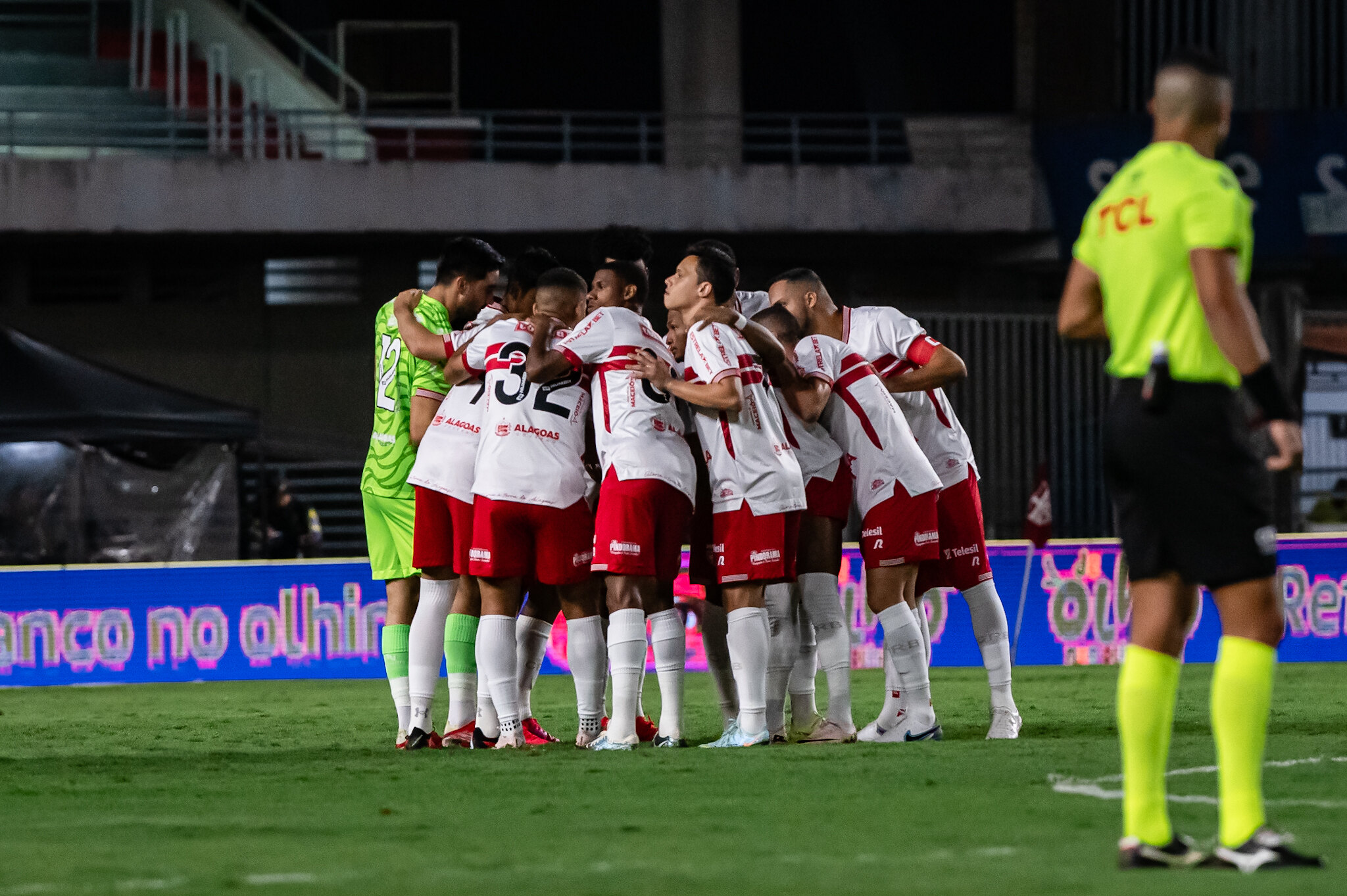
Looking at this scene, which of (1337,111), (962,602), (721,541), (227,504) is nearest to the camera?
(721,541)

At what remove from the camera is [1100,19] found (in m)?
25.0

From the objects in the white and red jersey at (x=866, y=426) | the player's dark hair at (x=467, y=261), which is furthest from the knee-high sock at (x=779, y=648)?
the player's dark hair at (x=467, y=261)

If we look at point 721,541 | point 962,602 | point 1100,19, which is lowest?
point 962,602

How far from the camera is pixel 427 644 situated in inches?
308

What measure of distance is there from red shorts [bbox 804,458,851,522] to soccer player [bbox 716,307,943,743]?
4.5 inches

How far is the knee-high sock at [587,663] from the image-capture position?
7578mm

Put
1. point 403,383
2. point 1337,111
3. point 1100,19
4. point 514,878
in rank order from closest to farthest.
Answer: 1. point 514,878
2. point 403,383
3. point 1337,111
4. point 1100,19

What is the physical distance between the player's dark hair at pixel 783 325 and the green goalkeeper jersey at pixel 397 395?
55.4 inches

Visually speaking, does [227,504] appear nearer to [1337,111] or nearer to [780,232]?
[780,232]

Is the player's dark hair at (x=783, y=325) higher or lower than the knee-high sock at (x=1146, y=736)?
higher

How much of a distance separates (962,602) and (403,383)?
21.6 ft

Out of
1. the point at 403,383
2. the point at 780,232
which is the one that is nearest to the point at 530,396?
the point at 403,383

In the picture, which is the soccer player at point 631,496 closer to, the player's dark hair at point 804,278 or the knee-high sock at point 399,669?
the player's dark hair at point 804,278

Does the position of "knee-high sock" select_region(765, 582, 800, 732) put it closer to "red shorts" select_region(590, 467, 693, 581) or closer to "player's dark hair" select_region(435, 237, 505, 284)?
"red shorts" select_region(590, 467, 693, 581)
